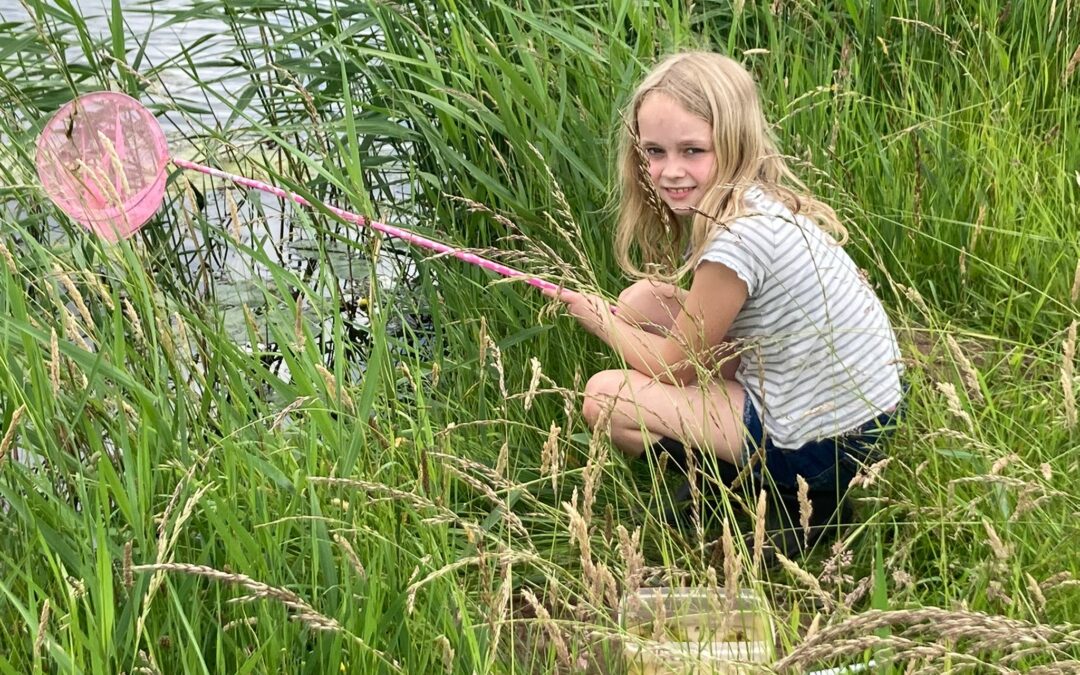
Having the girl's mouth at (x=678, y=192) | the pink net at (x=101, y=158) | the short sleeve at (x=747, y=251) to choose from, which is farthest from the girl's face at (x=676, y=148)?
the pink net at (x=101, y=158)

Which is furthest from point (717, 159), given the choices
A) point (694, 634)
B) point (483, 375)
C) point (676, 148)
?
point (694, 634)

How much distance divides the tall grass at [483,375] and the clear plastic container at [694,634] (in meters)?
0.04

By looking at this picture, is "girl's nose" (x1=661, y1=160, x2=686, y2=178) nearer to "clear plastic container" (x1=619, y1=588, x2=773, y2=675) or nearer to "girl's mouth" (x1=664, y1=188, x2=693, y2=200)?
"girl's mouth" (x1=664, y1=188, x2=693, y2=200)

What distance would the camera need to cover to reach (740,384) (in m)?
2.14

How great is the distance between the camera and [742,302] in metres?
1.98

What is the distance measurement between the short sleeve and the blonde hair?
0.05 metres

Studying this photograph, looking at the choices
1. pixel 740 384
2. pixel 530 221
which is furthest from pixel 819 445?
pixel 530 221

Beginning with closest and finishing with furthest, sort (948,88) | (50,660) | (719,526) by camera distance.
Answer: (50,660)
(719,526)
(948,88)

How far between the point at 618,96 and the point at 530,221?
11.4 inches

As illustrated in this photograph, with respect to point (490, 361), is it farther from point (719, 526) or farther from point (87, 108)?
point (87, 108)

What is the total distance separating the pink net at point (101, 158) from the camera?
70.4 inches

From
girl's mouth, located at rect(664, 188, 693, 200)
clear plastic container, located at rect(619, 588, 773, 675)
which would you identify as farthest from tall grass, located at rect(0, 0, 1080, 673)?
girl's mouth, located at rect(664, 188, 693, 200)

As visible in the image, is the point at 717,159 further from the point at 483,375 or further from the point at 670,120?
the point at 483,375

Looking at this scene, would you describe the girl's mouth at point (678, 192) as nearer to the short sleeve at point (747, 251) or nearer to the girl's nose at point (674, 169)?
the girl's nose at point (674, 169)
